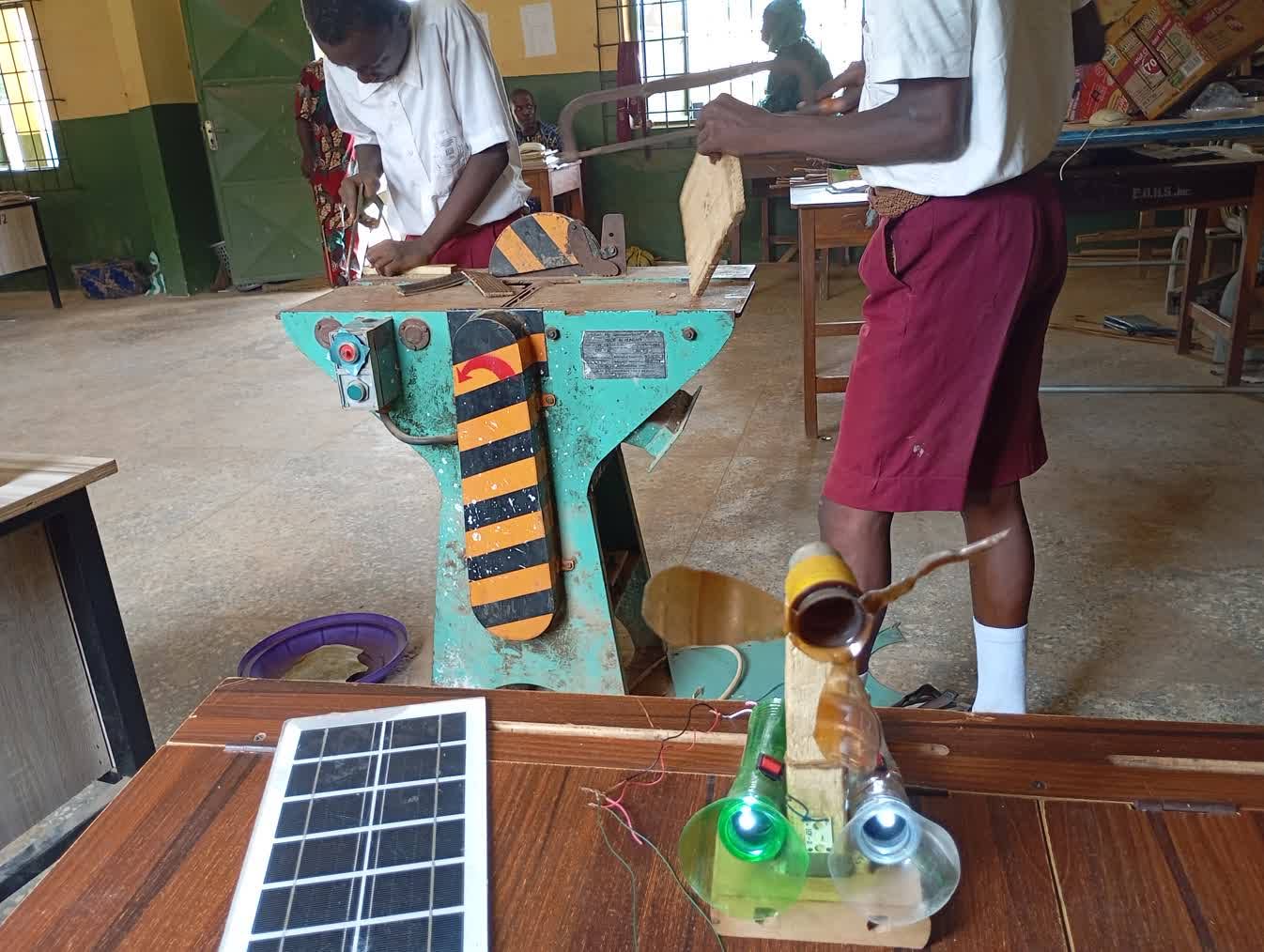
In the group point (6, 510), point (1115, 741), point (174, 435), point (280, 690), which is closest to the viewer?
point (1115, 741)

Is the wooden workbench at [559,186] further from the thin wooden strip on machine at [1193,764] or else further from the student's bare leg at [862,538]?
the thin wooden strip on machine at [1193,764]

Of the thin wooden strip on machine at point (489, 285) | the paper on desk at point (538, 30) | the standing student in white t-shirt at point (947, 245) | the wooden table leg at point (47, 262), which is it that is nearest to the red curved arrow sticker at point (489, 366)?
the thin wooden strip on machine at point (489, 285)

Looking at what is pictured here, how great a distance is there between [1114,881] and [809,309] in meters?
2.51

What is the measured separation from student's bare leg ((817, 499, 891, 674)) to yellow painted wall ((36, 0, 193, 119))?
6604 mm

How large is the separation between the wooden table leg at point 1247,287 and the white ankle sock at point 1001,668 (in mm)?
Answer: 2194

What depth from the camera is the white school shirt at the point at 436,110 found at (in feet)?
6.42

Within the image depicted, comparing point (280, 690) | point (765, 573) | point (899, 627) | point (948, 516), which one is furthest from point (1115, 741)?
point (948, 516)

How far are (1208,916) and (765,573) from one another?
1634mm

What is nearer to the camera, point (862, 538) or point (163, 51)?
point (862, 538)

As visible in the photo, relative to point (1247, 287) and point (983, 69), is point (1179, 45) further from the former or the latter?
point (983, 69)

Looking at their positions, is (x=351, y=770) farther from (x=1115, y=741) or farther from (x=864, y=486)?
(x=864, y=486)

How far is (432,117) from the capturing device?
2.00 meters

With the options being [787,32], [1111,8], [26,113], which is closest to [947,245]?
[1111,8]

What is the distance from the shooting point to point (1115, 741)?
2.65ft
